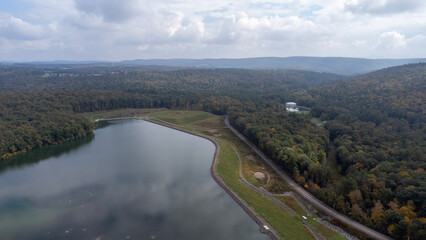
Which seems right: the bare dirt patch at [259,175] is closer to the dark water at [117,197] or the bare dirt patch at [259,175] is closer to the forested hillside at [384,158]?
the dark water at [117,197]

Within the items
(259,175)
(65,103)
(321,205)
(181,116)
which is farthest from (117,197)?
(65,103)

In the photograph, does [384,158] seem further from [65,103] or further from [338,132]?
[65,103]

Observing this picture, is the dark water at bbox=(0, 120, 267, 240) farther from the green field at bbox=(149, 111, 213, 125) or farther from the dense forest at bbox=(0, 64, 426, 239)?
the green field at bbox=(149, 111, 213, 125)

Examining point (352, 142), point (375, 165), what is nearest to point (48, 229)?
point (375, 165)

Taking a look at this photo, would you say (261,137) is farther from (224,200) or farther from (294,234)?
(294,234)

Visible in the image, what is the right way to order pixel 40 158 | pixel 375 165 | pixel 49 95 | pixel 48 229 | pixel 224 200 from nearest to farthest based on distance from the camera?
pixel 48 229 < pixel 224 200 < pixel 375 165 < pixel 40 158 < pixel 49 95

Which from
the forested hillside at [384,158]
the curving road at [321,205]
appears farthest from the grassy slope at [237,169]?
the forested hillside at [384,158]
